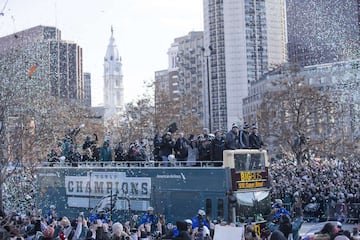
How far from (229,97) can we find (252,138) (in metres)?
89.6

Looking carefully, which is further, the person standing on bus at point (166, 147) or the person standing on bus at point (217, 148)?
the person standing on bus at point (166, 147)

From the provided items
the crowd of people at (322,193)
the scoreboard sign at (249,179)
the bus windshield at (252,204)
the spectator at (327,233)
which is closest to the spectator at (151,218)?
the bus windshield at (252,204)

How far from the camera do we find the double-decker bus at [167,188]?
18.9 meters

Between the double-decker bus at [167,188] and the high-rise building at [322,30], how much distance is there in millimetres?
45323

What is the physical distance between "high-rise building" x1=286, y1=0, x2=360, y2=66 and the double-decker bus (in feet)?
149

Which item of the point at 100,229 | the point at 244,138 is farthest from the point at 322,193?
the point at 100,229

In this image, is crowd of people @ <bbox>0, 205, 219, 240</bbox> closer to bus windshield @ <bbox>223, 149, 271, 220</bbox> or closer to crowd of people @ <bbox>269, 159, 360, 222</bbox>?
bus windshield @ <bbox>223, 149, 271, 220</bbox>

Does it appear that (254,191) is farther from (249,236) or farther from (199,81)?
(199,81)

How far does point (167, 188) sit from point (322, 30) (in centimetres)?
7131

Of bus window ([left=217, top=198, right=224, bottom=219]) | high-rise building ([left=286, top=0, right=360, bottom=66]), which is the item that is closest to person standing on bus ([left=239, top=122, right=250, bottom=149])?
bus window ([left=217, top=198, right=224, bottom=219])

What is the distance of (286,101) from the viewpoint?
44.7 meters

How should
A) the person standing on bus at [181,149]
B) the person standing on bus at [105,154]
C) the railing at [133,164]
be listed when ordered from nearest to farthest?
1. the railing at [133,164]
2. the person standing on bus at [181,149]
3. the person standing on bus at [105,154]

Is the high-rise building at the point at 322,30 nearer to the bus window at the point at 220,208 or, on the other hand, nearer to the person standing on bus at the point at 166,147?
the person standing on bus at the point at 166,147

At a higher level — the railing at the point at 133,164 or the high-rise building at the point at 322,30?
the high-rise building at the point at 322,30
